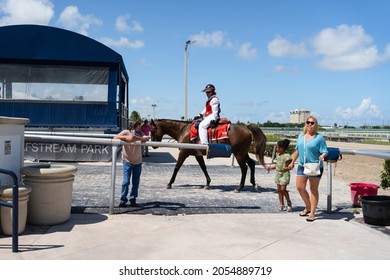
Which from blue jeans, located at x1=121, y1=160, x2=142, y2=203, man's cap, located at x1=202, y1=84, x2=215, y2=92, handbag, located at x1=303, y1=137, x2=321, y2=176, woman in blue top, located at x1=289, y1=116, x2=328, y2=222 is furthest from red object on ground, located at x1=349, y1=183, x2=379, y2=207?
blue jeans, located at x1=121, y1=160, x2=142, y2=203

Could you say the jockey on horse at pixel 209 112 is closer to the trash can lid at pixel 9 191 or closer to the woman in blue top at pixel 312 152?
the woman in blue top at pixel 312 152

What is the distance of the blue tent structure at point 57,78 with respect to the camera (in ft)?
49.1

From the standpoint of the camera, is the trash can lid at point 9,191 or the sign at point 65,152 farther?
the sign at point 65,152

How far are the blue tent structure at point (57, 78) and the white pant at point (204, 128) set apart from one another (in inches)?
262

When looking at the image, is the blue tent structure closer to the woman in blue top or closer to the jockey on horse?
the jockey on horse

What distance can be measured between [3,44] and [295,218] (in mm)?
13464

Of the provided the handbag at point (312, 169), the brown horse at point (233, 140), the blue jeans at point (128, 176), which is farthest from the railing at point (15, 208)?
the brown horse at point (233, 140)

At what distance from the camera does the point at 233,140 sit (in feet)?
32.9

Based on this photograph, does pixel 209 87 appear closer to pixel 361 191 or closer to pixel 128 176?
pixel 128 176

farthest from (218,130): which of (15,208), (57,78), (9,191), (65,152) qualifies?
(57,78)

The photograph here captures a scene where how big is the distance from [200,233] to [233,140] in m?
4.78

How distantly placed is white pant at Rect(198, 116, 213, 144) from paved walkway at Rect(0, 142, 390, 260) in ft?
5.12

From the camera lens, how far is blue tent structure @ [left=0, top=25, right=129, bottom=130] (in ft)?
49.1
